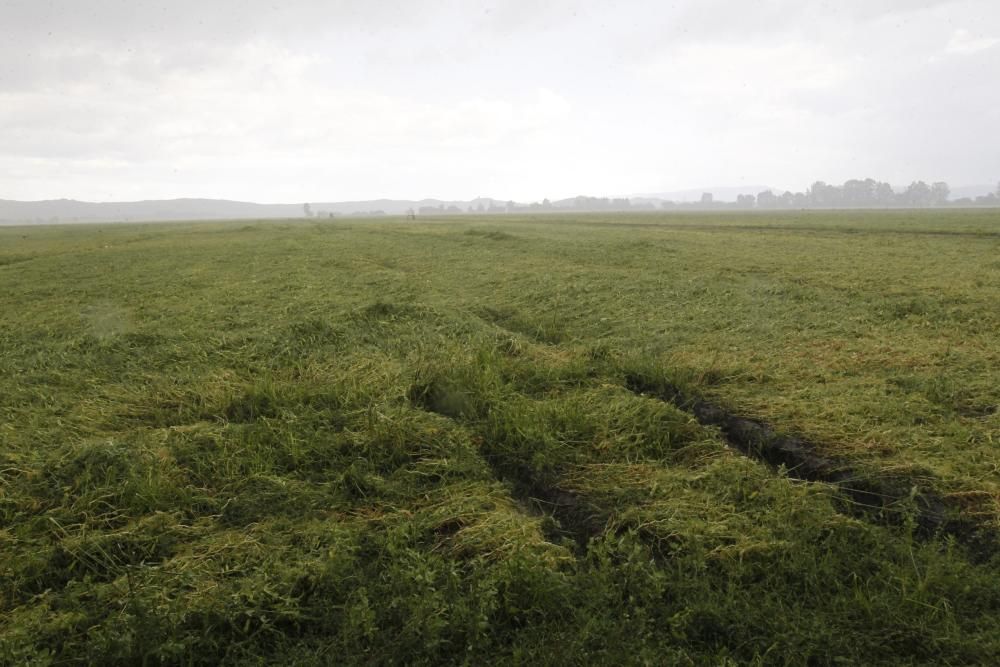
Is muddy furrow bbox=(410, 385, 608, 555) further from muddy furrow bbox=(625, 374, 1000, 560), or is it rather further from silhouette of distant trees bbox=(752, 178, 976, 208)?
silhouette of distant trees bbox=(752, 178, 976, 208)

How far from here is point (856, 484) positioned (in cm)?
414

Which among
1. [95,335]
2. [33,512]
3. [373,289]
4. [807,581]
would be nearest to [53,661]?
[33,512]

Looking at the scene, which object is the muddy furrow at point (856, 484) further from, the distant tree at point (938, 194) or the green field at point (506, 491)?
the distant tree at point (938, 194)

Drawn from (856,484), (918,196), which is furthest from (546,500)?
(918,196)

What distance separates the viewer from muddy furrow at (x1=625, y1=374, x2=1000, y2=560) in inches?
140

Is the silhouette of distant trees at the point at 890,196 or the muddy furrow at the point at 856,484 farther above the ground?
the silhouette of distant trees at the point at 890,196

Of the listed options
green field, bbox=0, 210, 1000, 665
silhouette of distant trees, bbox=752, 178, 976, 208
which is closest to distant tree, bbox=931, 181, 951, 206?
silhouette of distant trees, bbox=752, 178, 976, 208

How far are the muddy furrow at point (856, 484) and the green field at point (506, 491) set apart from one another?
0.07 feet

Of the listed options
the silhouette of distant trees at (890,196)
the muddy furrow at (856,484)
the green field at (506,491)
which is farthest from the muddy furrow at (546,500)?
the silhouette of distant trees at (890,196)

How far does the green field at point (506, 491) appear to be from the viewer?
288 centimetres

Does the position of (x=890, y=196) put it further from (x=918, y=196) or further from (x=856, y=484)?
(x=856, y=484)

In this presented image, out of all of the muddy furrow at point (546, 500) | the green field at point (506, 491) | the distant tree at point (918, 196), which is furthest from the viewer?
the distant tree at point (918, 196)

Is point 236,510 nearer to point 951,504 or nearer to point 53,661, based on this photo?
point 53,661

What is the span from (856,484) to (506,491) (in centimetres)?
271
